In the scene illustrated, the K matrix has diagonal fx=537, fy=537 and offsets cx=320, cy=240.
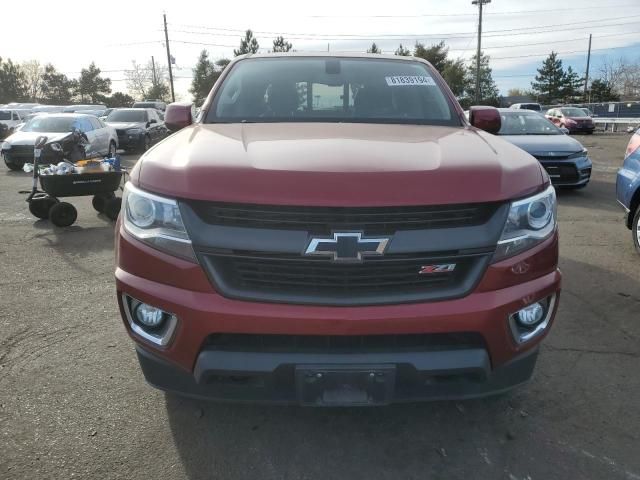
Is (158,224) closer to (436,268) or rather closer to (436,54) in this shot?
(436,268)

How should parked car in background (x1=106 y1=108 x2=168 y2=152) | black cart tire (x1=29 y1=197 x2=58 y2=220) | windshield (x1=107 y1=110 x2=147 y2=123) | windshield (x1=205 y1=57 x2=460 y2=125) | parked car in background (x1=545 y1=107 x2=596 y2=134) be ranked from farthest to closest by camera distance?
1. parked car in background (x1=545 y1=107 x2=596 y2=134)
2. windshield (x1=107 y1=110 x2=147 y2=123)
3. parked car in background (x1=106 y1=108 x2=168 y2=152)
4. black cart tire (x1=29 y1=197 x2=58 y2=220)
5. windshield (x1=205 y1=57 x2=460 y2=125)

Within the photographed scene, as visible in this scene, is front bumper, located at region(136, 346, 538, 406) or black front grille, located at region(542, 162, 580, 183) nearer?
front bumper, located at region(136, 346, 538, 406)

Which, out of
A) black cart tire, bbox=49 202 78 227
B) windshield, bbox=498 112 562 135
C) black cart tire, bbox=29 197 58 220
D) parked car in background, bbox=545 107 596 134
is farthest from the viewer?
parked car in background, bbox=545 107 596 134

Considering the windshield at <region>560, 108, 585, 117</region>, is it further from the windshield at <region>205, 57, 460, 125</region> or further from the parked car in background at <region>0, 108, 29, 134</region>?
the windshield at <region>205, 57, 460, 125</region>

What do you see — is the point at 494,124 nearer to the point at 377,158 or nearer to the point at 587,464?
the point at 377,158

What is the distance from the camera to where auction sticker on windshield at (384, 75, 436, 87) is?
3693 millimetres

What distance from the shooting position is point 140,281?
2250mm

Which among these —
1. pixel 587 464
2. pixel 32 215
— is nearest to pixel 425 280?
pixel 587 464

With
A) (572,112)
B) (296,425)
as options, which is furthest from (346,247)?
(572,112)

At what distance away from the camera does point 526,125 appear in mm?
11156

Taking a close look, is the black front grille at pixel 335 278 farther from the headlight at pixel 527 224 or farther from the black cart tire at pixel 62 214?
the black cart tire at pixel 62 214

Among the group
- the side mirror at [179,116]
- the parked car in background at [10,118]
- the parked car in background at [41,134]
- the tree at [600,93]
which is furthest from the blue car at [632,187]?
the tree at [600,93]

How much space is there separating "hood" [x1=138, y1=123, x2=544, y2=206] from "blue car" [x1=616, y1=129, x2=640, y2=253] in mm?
3652

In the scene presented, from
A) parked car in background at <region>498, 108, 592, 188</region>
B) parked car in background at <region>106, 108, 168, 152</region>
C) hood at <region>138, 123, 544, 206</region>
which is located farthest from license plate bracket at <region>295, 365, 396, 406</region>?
parked car in background at <region>106, 108, 168, 152</region>
